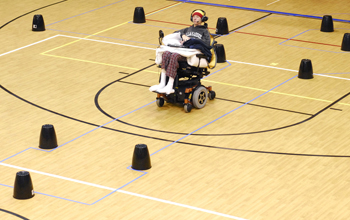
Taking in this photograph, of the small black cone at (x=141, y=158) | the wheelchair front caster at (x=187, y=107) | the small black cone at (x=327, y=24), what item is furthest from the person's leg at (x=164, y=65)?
the small black cone at (x=327, y=24)

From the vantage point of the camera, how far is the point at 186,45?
10.0 m

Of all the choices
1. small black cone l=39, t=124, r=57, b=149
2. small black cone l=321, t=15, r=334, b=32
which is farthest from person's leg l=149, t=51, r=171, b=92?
small black cone l=321, t=15, r=334, b=32

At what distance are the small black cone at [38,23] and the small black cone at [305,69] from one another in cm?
617

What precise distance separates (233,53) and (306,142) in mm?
4445

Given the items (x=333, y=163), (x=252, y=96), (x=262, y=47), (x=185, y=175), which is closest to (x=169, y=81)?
(x=252, y=96)

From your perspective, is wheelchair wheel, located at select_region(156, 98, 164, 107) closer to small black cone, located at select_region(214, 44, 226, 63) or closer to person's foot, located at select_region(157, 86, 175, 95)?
person's foot, located at select_region(157, 86, 175, 95)

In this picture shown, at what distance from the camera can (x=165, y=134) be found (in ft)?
29.8

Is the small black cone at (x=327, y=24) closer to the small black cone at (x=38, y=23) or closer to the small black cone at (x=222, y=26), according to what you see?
the small black cone at (x=222, y=26)

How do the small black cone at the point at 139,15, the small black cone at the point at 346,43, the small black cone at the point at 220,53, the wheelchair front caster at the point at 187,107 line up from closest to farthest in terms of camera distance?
the wheelchair front caster at the point at 187,107 → the small black cone at the point at 220,53 → the small black cone at the point at 346,43 → the small black cone at the point at 139,15

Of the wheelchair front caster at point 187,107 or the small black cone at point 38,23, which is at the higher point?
the small black cone at point 38,23

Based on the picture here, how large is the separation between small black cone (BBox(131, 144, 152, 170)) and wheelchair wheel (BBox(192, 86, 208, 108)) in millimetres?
2096

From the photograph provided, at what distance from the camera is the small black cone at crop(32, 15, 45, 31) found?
46.6ft

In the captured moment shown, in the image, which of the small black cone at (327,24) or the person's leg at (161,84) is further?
the small black cone at (327,24)

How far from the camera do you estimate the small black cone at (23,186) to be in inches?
283
